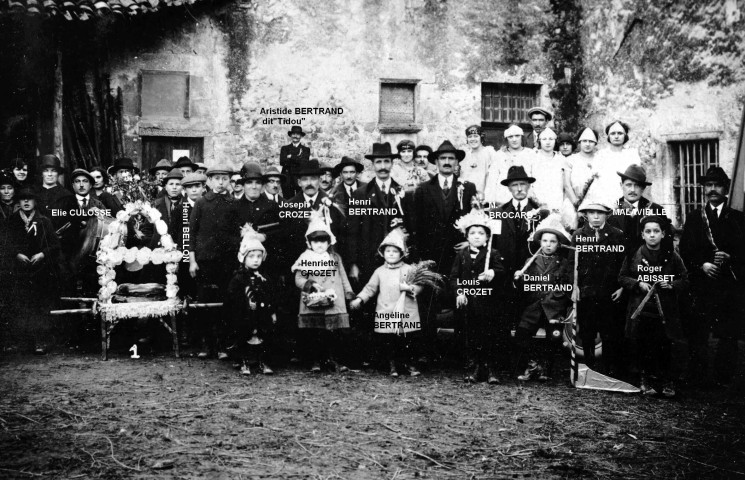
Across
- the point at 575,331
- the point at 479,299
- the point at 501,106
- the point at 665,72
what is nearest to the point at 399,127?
the point at 501,106

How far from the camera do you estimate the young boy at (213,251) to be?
7.80 meters

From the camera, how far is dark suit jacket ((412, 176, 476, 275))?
7934mm

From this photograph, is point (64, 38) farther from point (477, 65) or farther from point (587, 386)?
point (587, 386)

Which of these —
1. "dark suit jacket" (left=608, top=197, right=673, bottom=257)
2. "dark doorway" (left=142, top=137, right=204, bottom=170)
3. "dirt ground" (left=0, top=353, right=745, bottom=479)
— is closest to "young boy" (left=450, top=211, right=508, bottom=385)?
"dirt ground" (left=0, top=353, right=745, bottom=479)

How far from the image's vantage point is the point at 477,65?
44.5ft

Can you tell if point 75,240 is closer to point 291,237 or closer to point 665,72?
point 291,237

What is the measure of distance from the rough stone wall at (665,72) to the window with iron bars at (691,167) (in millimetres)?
136

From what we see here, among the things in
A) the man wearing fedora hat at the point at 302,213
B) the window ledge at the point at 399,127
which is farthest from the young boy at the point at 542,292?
the window ledge at the point at 399,127

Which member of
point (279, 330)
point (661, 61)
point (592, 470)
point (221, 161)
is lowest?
point (592, 470)

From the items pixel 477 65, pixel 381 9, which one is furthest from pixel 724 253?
pixel 381 9

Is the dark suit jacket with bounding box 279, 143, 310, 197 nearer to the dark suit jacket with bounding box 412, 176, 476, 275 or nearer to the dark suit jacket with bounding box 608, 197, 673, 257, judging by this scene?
the dark suit jacket with bounding box 412, 176, 476, 275

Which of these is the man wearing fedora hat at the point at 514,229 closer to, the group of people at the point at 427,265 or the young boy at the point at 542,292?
the group of people at the point at 427,265

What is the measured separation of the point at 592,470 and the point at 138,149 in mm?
10312

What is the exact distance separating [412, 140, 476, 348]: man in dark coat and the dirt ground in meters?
1.47
